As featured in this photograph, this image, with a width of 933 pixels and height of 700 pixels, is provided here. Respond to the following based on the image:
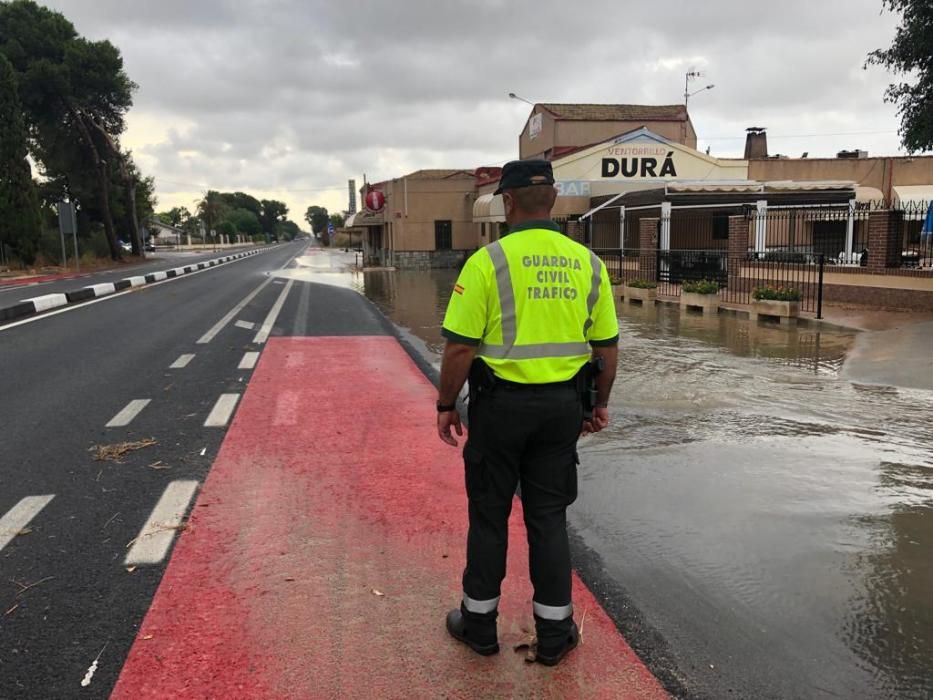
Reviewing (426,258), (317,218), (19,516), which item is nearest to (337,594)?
(19,516)

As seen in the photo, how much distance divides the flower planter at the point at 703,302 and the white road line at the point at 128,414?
11.2m

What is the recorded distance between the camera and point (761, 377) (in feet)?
27.1

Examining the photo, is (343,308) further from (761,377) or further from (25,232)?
(25,232)

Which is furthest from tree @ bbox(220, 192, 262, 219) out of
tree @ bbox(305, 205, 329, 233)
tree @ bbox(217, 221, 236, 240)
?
tree @ bbox(217, 221, 236, 240)

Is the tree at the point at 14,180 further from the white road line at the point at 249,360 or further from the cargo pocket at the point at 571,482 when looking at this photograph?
the cargo pocket at the point at 571,482

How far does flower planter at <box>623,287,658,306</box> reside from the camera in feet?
56.4

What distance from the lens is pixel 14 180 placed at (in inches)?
1224

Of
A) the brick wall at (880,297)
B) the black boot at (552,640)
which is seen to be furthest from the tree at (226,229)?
the black boot at (552,640)

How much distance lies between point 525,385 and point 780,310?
38.0 ft

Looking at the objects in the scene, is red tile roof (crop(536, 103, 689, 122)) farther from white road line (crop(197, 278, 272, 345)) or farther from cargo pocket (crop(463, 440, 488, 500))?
cargo pocket (crop(463, 440, 488, 500))

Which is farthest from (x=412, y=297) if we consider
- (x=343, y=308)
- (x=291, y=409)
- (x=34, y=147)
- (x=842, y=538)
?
(x=34, y=147)

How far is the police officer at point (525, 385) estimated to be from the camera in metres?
2.74

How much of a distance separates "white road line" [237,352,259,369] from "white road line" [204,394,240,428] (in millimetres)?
1735

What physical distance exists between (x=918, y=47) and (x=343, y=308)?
40.6 ft
